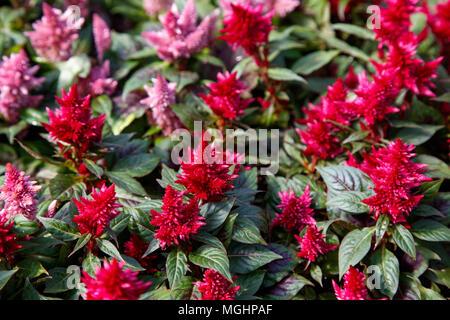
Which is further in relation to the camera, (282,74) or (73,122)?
(282,74)

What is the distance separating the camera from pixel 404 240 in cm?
176

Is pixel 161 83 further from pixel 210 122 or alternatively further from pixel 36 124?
pixel 36 124

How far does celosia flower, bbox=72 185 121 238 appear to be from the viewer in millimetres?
1557

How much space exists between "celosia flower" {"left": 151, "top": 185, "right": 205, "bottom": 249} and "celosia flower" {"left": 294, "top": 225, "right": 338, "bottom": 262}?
478 millimetres

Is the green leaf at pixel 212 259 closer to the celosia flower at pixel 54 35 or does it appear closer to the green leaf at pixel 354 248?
the green leaf at pixel 354 248

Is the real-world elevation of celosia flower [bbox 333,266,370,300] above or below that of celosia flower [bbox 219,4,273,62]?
below

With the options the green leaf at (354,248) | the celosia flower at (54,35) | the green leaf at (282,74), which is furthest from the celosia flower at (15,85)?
the green leaf at (354,248)

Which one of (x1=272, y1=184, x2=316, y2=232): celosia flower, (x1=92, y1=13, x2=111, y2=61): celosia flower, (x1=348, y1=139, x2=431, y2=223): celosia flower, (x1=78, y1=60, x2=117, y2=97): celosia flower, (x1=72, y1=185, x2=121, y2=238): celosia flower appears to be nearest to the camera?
(x1=72, y1=185, x2=121, y2=238): celosia flower

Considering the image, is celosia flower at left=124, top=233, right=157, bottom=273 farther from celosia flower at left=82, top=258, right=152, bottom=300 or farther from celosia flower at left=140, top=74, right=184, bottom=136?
celosia flower at left=140, top=74, right=184, bottom=136

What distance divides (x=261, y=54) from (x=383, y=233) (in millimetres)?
1347

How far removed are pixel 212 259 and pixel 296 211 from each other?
509mm

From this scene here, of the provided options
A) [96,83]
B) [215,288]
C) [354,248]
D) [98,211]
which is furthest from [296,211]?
[96,83]

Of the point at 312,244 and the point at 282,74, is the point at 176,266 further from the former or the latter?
the point at 282,74

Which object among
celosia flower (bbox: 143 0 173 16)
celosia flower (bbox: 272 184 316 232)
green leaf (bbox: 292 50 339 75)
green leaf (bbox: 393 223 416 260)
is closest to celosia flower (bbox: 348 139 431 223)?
green leaf (bbox: 393 223 416 260)
